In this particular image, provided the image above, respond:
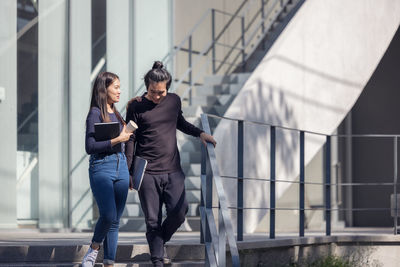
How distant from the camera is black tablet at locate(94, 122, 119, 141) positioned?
21.2ft

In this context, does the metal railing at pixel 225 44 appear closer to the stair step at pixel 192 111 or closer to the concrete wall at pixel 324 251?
the stair step at pixel 192 111

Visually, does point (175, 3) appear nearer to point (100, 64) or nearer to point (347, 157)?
point (100, 64)

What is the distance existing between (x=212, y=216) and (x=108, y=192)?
0.97m

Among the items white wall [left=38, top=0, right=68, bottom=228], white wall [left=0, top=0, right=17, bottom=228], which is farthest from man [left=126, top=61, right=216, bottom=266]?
white wall [left=38, top=0, right=68, bottom=228]

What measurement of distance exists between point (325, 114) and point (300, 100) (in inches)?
21.5

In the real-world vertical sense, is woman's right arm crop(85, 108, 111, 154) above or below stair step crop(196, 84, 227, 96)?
below

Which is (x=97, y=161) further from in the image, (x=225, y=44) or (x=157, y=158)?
(x=225, y=44)

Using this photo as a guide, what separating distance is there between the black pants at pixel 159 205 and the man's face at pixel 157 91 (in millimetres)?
561

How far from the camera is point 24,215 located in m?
11.7

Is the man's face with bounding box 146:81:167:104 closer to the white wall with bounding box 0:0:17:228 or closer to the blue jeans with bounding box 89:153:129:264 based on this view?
the blue jeans with bounding box 89:153:129:264

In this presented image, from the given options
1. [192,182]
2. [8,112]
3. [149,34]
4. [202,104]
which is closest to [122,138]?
[192,182]

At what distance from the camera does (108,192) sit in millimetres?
6453

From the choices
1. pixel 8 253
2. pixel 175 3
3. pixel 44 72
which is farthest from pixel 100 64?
pixel 8 253

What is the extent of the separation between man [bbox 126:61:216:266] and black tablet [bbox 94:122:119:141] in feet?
1.08
